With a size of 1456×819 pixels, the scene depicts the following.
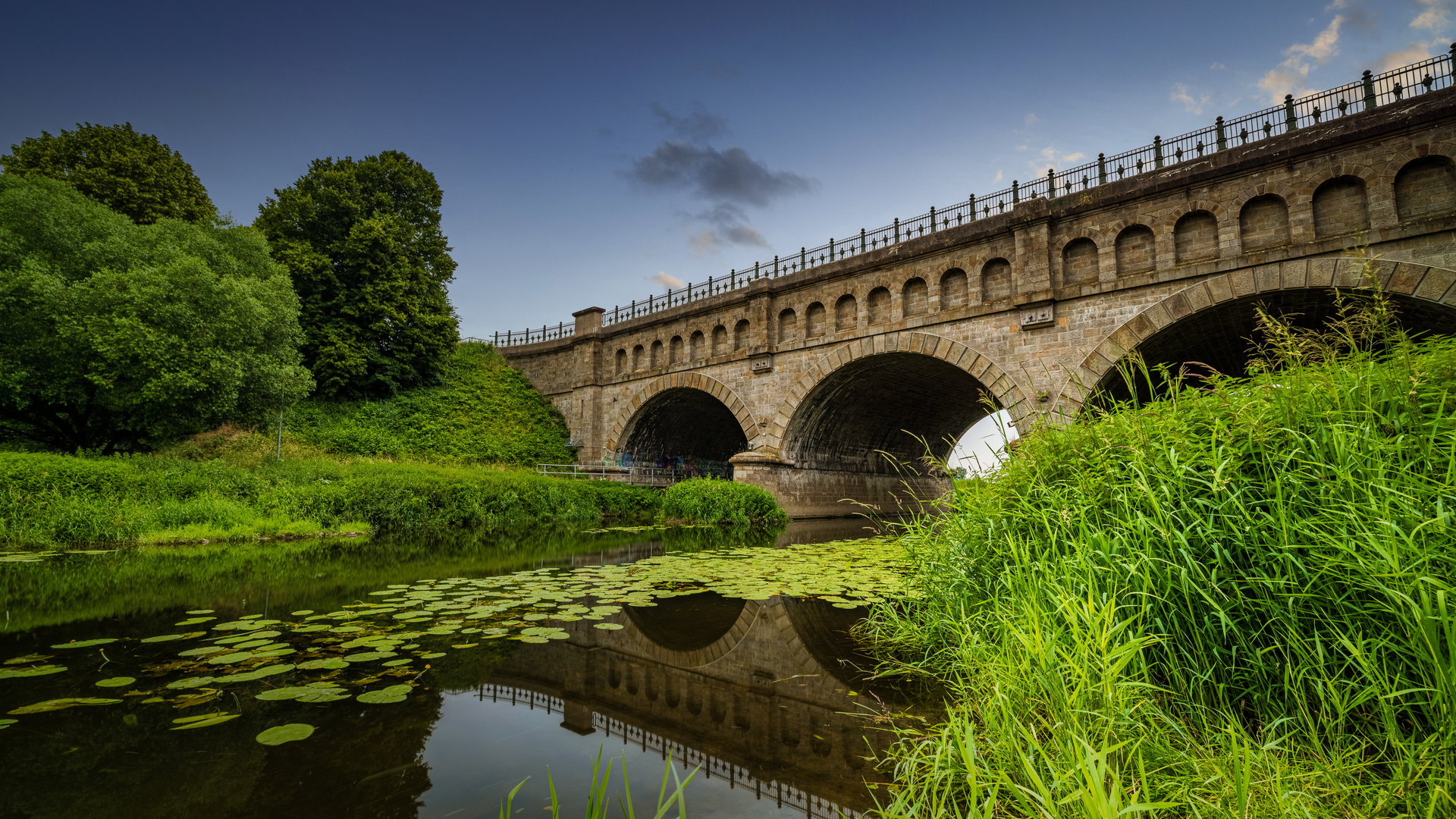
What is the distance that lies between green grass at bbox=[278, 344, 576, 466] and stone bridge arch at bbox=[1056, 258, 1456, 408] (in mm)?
21035

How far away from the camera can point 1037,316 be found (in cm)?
1559

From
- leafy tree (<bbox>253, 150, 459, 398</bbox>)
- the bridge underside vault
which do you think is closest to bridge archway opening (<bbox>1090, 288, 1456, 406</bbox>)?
the bridge underside vault

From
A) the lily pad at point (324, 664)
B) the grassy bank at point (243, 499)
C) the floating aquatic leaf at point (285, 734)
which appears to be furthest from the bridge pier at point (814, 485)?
the floating aquatic leaf at point (285, 734)

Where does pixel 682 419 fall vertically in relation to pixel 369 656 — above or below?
above

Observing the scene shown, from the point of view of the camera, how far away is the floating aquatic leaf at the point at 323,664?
3508 mm

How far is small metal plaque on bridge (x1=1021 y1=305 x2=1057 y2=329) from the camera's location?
15.4 m

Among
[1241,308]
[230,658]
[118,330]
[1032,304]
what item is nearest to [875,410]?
[1032,304]

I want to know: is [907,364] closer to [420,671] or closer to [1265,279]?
[1265,279]

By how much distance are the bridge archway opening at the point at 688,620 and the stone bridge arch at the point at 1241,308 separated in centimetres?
791

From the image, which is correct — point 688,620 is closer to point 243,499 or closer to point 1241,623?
point 1241,623

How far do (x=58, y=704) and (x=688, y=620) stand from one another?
143 inches

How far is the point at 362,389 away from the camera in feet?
86.2

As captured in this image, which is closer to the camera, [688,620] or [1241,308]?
[688,620]

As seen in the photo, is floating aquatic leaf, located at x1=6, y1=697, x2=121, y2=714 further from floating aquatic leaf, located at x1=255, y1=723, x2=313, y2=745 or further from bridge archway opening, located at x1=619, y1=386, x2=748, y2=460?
bridge archway opening, located at x1=619, y1=386, x2=748, y2=460
